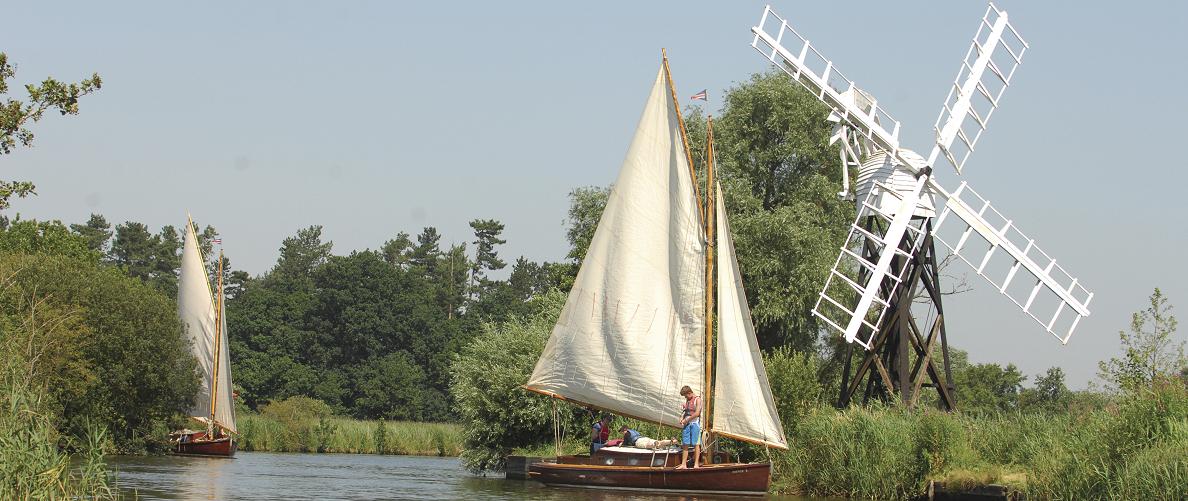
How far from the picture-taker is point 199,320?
5619cm

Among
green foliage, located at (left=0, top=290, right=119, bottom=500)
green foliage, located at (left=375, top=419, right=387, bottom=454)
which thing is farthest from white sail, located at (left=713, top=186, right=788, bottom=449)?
green foliage, located at (left=375, top=419, right=387, bottom=454)

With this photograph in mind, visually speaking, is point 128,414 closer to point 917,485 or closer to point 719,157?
point 719,157

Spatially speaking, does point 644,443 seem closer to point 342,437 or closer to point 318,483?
point 318,483

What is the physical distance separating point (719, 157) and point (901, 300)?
12436mm

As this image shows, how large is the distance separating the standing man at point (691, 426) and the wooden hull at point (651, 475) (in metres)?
0.34

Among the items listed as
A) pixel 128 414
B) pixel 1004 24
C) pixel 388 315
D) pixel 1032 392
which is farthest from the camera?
pixel 388 315

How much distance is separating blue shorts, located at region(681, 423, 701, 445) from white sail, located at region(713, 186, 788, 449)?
60cm

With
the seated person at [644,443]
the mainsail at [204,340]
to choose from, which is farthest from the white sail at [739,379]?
the mainsail at [204,340]

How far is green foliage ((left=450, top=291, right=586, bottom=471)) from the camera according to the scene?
39938 mm

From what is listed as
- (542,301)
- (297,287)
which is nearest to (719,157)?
(542,301)

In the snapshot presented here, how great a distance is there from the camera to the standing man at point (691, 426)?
29586mm

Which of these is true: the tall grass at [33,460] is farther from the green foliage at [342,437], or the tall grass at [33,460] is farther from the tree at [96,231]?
the tree at [96,231]

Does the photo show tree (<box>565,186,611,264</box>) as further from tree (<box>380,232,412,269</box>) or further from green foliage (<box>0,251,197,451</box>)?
tree (<box>380,232,412,269</box>)

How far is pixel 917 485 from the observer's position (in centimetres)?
2819
